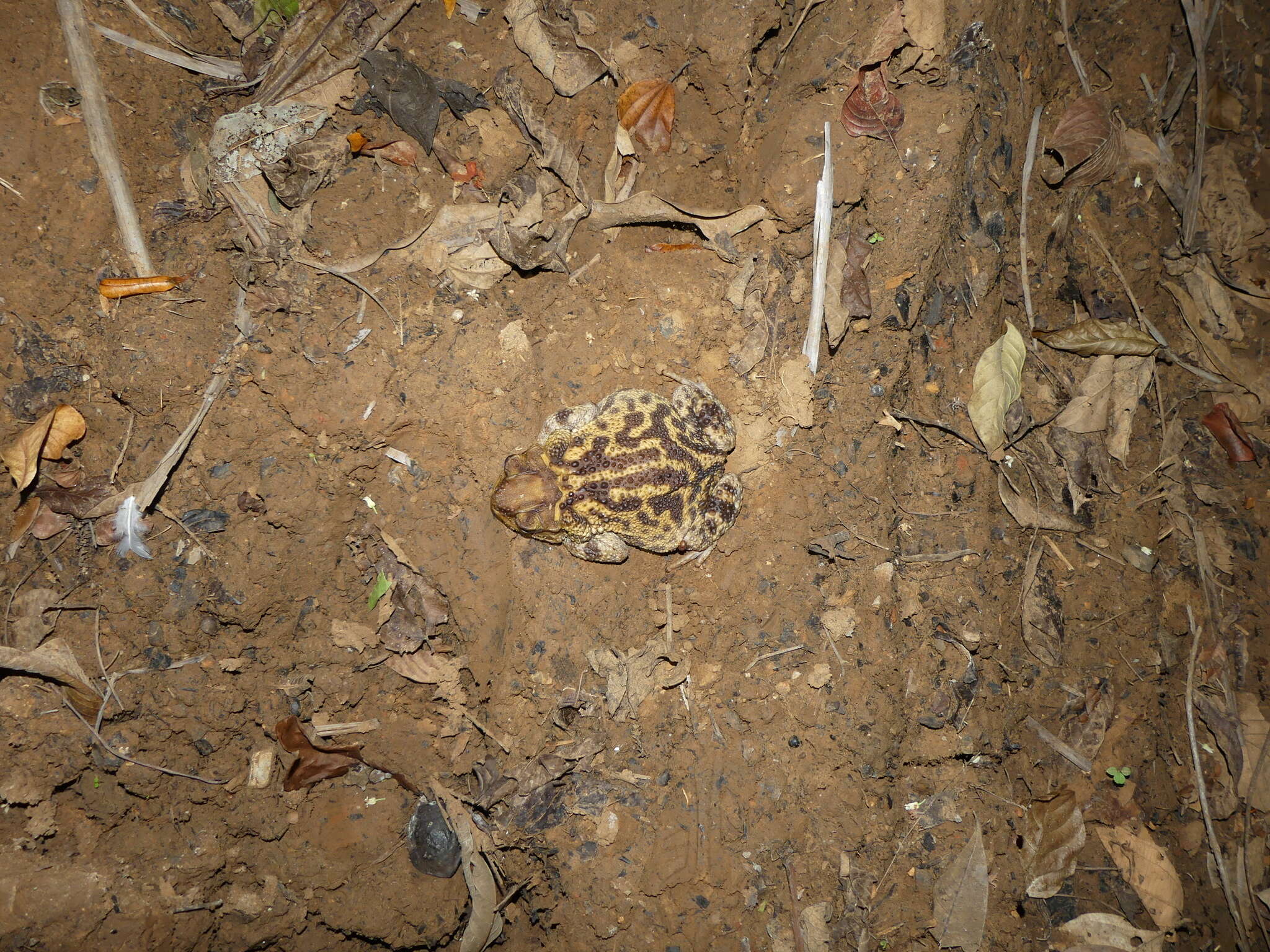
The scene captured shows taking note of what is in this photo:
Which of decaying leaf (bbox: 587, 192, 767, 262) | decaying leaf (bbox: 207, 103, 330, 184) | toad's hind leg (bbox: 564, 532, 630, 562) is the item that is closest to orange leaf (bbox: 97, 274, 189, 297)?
decaying leaf (bbox: 207, 103, 330, 184)

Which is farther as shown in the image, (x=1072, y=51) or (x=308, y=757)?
(x=1072, y=51)

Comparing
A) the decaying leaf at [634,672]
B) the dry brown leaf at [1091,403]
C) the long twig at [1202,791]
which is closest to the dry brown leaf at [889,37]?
the dry brown leaf at [1091,403]

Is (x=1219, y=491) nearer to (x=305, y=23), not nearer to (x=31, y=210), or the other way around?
(x=305, y=23)

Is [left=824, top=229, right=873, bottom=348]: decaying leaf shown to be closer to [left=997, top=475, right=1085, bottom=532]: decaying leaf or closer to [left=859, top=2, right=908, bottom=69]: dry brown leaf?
[left=859, top=2, right=908, bottom=69]: dry brown leaf

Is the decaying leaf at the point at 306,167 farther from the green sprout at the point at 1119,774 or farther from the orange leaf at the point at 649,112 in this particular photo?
the green sprout at the point at 1119,774

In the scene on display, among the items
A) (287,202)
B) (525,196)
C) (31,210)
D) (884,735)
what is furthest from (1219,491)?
(31,210)

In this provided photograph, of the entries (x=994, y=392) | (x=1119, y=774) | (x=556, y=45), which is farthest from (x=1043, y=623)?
(x=556, y=45)

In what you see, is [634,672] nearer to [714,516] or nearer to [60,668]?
[714,516]
